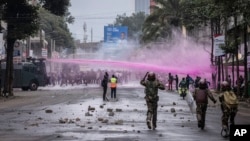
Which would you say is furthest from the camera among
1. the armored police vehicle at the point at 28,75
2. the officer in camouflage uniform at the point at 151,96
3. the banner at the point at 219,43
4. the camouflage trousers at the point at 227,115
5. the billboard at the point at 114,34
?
the billboard at the point at 114,34

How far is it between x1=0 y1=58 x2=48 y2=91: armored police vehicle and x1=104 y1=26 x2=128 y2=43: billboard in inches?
985

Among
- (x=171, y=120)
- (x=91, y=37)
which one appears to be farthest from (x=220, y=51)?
(x=91, y=37)

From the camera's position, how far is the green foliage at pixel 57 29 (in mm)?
117750

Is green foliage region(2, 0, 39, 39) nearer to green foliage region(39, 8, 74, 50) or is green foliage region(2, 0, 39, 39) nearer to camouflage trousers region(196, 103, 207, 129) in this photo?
camouflage trousers region(196, 103, 207, 129)

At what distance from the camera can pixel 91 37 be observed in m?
173

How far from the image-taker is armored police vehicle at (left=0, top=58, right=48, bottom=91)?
58.8 m

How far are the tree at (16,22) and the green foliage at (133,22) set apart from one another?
101887mm

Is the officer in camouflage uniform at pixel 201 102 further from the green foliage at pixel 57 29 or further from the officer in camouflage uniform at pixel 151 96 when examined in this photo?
the green foliage at pixel 57 29

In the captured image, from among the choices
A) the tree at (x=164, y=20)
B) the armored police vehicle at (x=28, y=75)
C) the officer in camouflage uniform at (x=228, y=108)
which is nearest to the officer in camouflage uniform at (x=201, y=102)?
the officer in camouflage uniform at (x=228, y=108)

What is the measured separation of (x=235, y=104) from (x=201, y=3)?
23.0 meters

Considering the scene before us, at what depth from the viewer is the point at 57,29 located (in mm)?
122188

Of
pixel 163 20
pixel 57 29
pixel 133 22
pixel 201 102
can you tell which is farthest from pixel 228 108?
pixel 133 22

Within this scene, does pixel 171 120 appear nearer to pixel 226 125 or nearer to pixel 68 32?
pixel 226 125

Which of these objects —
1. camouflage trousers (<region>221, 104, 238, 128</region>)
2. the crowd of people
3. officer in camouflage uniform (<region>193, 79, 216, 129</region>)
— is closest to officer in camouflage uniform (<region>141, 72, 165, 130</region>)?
officer in camouflage uniform (<region>193, 79, 216, 129</region>)
